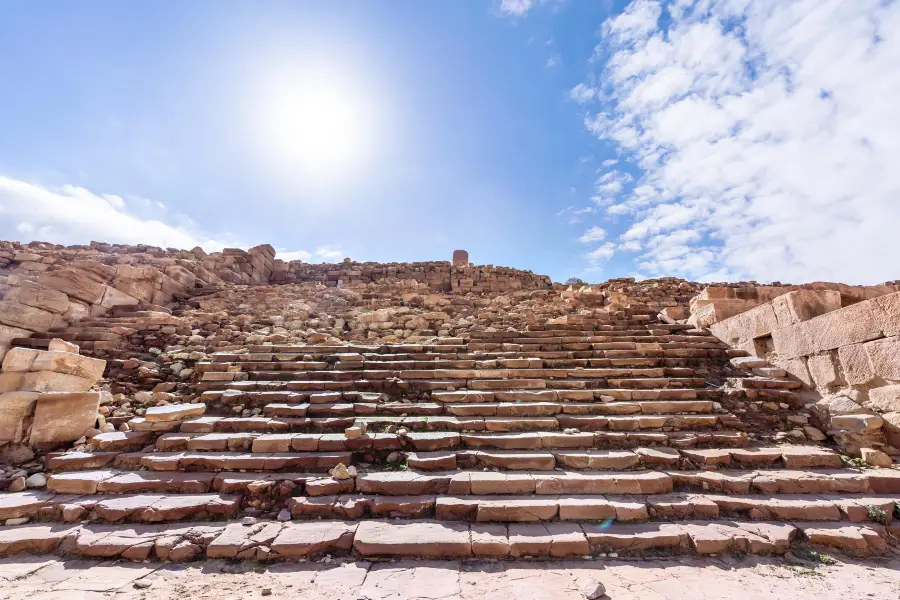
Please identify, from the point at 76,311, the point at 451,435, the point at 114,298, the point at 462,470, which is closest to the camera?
the point at 462,470

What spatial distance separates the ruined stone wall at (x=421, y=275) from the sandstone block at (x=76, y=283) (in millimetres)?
9071

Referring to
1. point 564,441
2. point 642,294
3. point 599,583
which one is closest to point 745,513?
point 564,441

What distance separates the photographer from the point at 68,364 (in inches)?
193

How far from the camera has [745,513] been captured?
350cm

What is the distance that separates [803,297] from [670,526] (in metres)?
4.62

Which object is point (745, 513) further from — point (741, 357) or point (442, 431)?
point (741, 357)

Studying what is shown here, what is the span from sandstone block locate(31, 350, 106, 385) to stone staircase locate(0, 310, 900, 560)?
1126 millimetres

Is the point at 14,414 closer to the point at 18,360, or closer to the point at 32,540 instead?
the point at 18,360

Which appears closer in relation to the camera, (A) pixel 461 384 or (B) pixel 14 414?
(B) pixel 14 414

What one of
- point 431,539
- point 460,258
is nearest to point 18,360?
point 431,539

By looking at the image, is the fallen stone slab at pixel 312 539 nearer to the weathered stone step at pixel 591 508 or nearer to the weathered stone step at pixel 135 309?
the weathered stone step at pixel 591 508

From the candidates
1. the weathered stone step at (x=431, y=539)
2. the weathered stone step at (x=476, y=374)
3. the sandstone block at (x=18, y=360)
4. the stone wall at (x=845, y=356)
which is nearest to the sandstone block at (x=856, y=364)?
the stone wall at (x=845, y=356)

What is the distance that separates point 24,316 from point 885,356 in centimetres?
1258

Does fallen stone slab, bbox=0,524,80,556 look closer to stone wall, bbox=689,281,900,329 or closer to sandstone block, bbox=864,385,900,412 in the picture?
sandstone block, bbox=864,385,900,412
